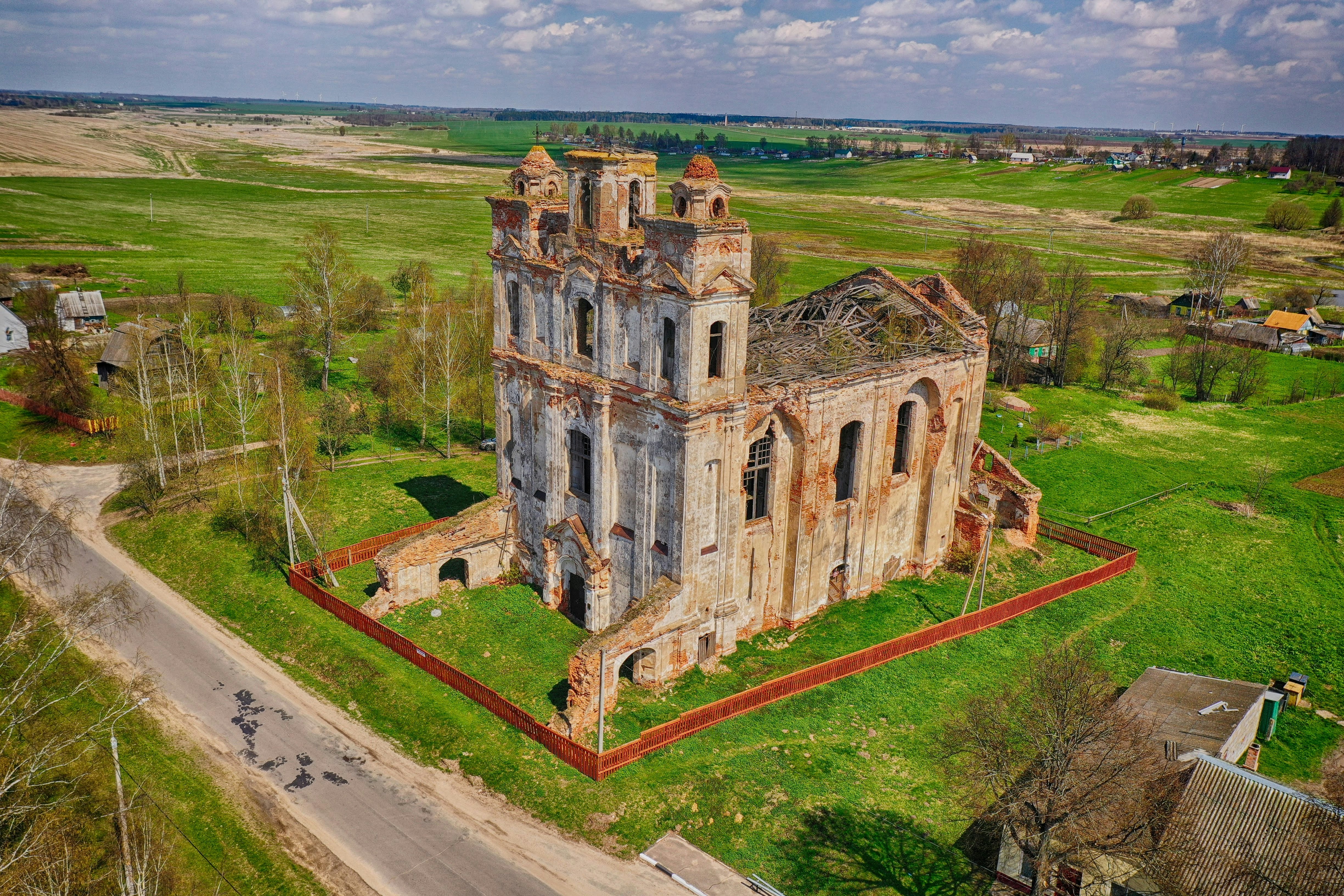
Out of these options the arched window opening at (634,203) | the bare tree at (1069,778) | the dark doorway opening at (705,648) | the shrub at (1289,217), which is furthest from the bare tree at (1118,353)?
the shrub at (1289,217)

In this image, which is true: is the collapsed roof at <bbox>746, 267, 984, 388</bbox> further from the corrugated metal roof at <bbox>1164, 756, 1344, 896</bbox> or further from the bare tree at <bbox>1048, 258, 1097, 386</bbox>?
the bare tree at <bbox>1048, 258, 1097, 386</bbox>

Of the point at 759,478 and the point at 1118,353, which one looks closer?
the point at 759,478

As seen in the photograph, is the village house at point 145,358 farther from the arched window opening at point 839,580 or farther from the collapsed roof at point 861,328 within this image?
the arched window opening at point 839,580

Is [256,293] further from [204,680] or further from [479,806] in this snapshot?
[479,806]

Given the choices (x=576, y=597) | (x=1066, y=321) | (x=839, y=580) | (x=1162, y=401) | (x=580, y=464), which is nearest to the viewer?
(x=580, y=464)

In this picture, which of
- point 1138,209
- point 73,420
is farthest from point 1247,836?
point 1138,209

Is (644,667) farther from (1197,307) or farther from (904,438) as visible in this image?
(1197,307)
